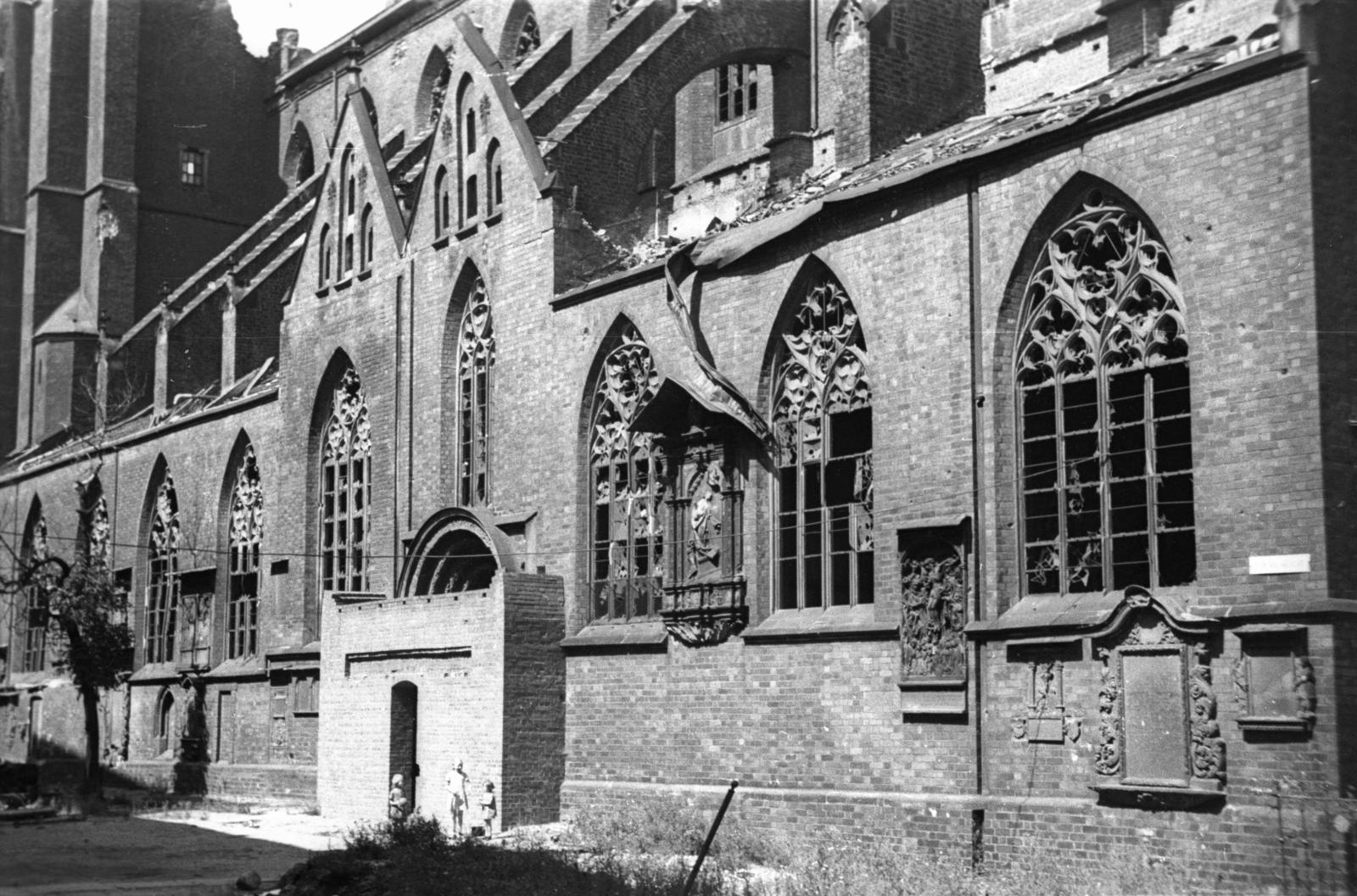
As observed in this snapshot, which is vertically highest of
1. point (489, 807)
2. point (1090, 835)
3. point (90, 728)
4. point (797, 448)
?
point (797, 448)

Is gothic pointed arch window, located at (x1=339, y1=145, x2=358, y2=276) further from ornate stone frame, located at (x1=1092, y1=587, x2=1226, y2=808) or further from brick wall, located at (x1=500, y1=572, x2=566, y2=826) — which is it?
ornate stone frame, located at (x1=1092, y1=587, x2=1226, y2=808)

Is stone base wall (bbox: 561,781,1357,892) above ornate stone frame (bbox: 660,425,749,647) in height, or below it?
below

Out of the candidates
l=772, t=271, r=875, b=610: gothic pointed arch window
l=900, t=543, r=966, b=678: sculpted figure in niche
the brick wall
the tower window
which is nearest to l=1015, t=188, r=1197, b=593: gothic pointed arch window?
l=900, t=543, r=966, b=678: sculpted figure in niche

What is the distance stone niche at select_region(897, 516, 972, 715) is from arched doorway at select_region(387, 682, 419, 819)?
833 centimetres

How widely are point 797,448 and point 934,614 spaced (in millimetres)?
3179

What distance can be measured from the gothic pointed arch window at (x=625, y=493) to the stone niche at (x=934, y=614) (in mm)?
4439

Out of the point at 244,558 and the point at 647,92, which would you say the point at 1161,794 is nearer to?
the point at 647,92

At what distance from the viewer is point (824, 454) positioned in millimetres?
19891

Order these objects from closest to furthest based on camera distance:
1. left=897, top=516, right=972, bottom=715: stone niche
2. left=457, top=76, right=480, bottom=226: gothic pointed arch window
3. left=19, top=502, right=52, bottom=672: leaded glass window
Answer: left=897, top=516, right=972, bottom=715: stone niche
left=457, top=76, right=480, bottom=226: gothic pointed arch window
left=19, top=502, right=52, bottom=672: leaded glass window

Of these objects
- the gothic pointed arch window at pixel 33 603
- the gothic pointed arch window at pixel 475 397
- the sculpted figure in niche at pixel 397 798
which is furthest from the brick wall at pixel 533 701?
the gothic pointed arch window at pixel 33 603

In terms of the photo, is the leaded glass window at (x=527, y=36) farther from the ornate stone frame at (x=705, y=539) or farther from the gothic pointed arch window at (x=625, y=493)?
the ornate stone frame at (x=705, y=539)

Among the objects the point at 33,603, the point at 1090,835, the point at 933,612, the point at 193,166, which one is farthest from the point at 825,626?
the point at 193,166

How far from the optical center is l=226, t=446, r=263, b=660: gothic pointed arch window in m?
31.3

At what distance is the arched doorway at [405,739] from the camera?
2373 cm
